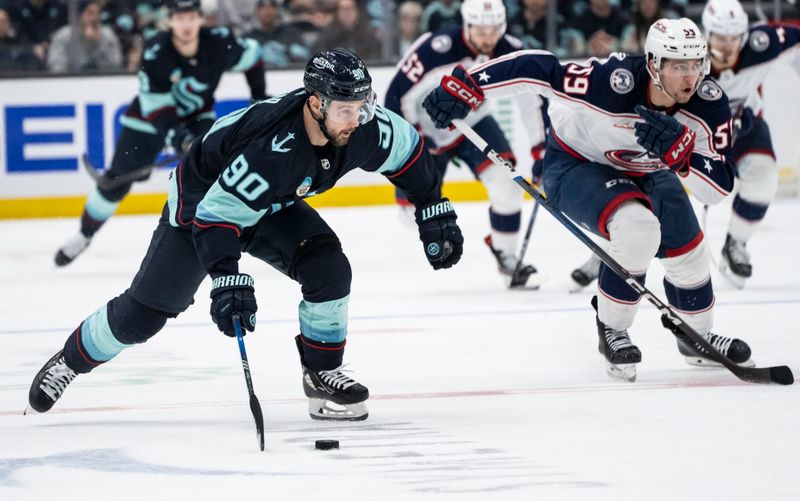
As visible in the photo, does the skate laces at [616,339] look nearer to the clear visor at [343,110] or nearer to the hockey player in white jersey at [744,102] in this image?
the clear visor at [343,110]

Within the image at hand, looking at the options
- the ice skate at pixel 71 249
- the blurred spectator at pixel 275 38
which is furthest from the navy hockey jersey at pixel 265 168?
the blurred spectator at pixel 275 38

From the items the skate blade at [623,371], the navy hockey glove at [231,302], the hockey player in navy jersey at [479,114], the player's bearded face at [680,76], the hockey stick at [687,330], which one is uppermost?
the player's bearded face at [680,76]

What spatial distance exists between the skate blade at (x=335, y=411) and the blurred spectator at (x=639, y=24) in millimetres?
6138

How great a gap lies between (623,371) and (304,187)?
1.16 m

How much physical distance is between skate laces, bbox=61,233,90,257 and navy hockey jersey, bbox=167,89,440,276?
11.2 feet

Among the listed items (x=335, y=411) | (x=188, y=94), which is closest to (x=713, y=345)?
(x=335, y=411)

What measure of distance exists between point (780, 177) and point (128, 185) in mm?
4501

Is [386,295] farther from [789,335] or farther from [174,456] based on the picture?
[174,456]

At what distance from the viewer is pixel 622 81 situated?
12.7 feet

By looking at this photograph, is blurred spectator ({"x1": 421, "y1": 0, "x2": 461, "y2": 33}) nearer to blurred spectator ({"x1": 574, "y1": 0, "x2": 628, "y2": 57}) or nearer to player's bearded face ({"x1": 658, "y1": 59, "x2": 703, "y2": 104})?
blurred spectator ({"x1": 574, "y1": 0, "x2": 628, "y2": 57})

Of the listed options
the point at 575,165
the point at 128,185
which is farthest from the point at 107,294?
the point at 575,165

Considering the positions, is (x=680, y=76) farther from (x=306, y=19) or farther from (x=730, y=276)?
(x=306, y=19)

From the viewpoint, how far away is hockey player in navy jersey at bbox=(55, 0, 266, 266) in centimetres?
657

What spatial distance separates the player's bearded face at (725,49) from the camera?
571 centimetres
